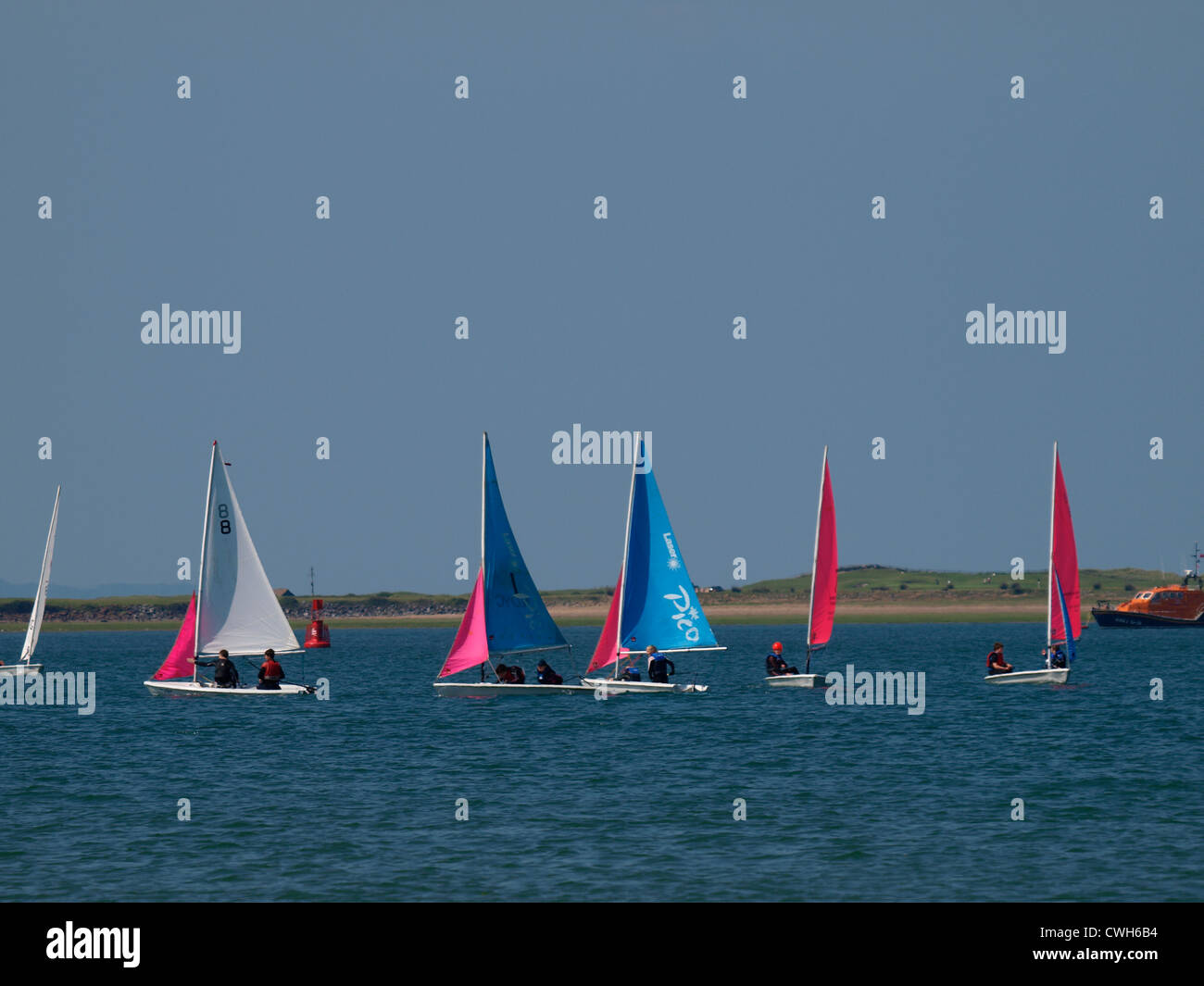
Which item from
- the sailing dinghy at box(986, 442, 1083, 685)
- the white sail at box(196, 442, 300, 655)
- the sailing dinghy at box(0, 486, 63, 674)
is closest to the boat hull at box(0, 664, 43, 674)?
the sailing dinghy at box(0, 486, 63, 674)

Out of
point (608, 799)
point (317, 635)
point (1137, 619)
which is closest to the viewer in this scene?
point (608, 799)

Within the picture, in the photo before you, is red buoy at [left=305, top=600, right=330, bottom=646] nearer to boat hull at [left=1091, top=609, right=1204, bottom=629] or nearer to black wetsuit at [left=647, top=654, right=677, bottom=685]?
boat hull at [left=1091, top=609, right=1204, bottom=629]

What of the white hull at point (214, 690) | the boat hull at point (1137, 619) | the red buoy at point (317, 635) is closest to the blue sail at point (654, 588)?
the white hull at point (214, 690)

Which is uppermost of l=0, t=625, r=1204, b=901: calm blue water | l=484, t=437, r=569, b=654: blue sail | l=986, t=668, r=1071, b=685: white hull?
→ l=484, t=437, r=569, b=654: blue sail

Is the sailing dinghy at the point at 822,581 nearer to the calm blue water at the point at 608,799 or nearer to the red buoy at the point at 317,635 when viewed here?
the calm blue water at the point at 608,799

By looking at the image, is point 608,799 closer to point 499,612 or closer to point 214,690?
point 499,612

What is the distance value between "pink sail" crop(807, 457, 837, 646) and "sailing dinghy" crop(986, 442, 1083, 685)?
29.4 ft

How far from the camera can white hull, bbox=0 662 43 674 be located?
79.4 m

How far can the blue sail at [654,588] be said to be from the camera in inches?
2242

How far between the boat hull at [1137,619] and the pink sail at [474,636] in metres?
134

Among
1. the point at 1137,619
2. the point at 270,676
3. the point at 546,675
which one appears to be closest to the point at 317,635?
the point at 270,676

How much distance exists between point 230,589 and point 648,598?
16.3 meters

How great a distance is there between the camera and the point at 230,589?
188ft

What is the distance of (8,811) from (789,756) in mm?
20741
